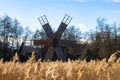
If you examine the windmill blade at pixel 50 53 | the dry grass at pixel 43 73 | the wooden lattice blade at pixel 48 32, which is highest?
the wooden lattice blade at pixel 48 32

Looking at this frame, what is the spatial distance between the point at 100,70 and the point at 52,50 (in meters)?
38.7

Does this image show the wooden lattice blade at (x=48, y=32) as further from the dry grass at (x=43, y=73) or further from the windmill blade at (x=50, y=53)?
the dry grass at (x=43, y=73)

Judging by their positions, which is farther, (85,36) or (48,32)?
(85,36)

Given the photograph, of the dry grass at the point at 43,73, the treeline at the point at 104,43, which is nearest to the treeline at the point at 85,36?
the treeline at the point at 104,43

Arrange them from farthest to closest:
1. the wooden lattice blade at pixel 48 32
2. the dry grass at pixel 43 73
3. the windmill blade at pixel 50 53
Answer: the wooden lattice blade at pixel 48 32 < the windmill blade at pixel 50 53 < the dry grass at pixel 43 73

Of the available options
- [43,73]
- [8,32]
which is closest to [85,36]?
[8,32]

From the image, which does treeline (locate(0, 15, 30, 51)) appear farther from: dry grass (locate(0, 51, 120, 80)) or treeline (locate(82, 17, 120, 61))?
dry grass (locate(0, 51, 120, 80))

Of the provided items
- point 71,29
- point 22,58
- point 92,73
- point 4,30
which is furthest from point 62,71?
point 71,29

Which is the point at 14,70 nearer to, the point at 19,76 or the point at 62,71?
the point at 19,76

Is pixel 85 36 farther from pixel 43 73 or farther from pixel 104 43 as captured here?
pixel 43 73

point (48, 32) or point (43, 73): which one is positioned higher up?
point (48, 32)

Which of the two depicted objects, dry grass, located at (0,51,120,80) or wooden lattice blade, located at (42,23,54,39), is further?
wooden lattice blade, located at (42,23,54,39)

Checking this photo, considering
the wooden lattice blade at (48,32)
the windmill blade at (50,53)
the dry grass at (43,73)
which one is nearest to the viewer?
the dry grass at (43,73)

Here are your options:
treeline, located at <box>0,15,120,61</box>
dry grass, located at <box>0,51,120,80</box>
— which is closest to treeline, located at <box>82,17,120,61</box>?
treeline, located at <box>0,15,120,61</box>
